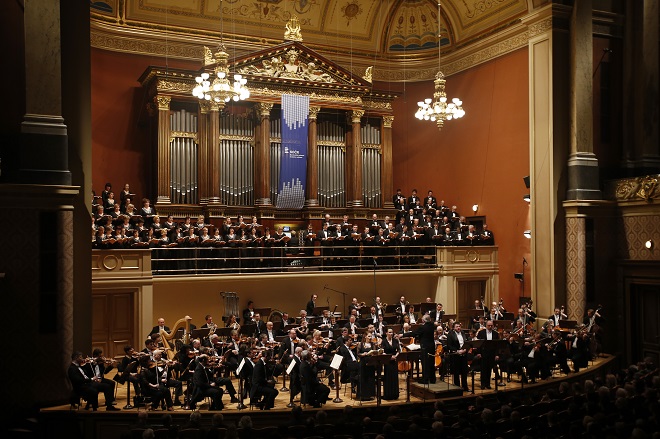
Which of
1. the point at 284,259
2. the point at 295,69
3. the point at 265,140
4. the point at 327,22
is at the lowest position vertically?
the point at 284,259

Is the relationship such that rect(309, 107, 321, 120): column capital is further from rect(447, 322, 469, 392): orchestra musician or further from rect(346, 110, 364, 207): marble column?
rect(447, 322, 469, 392): orchestra musician

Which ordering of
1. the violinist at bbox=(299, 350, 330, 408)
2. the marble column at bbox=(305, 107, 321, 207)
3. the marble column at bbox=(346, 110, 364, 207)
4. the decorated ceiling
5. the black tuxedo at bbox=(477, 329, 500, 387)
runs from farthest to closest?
the marble column at bbox=(346, 110, 364, 207) < the marble column at bbox=(305, 107, 321, 207) < the decorated ceiling < the black tuxedo at bbox=(477, 329, 500, 387) < the violinist at bbox=(299, 350, 330, 408)

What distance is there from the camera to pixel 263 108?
1941 cm

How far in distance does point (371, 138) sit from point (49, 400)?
12.9 meters

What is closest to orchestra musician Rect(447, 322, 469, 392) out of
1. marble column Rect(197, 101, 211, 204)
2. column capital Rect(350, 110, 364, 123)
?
marble column Rect(197, 101, 211, 204)

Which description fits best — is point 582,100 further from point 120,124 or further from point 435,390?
point 120,124

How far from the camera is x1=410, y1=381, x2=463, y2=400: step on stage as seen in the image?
12.2 meters

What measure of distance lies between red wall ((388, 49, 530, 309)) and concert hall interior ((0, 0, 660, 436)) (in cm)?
7

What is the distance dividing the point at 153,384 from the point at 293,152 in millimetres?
9836

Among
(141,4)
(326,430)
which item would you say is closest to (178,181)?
(141,4)

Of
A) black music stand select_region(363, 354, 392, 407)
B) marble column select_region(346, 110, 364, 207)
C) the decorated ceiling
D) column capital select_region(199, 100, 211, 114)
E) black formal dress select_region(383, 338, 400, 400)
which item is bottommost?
black formal dress select_region(383, 338, 400, 400)

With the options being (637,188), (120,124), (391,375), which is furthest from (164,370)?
(637,188)

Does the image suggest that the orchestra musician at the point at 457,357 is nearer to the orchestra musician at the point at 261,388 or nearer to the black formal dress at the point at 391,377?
the black formal dress at the point at 391,377

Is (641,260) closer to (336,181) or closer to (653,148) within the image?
(653,148)
